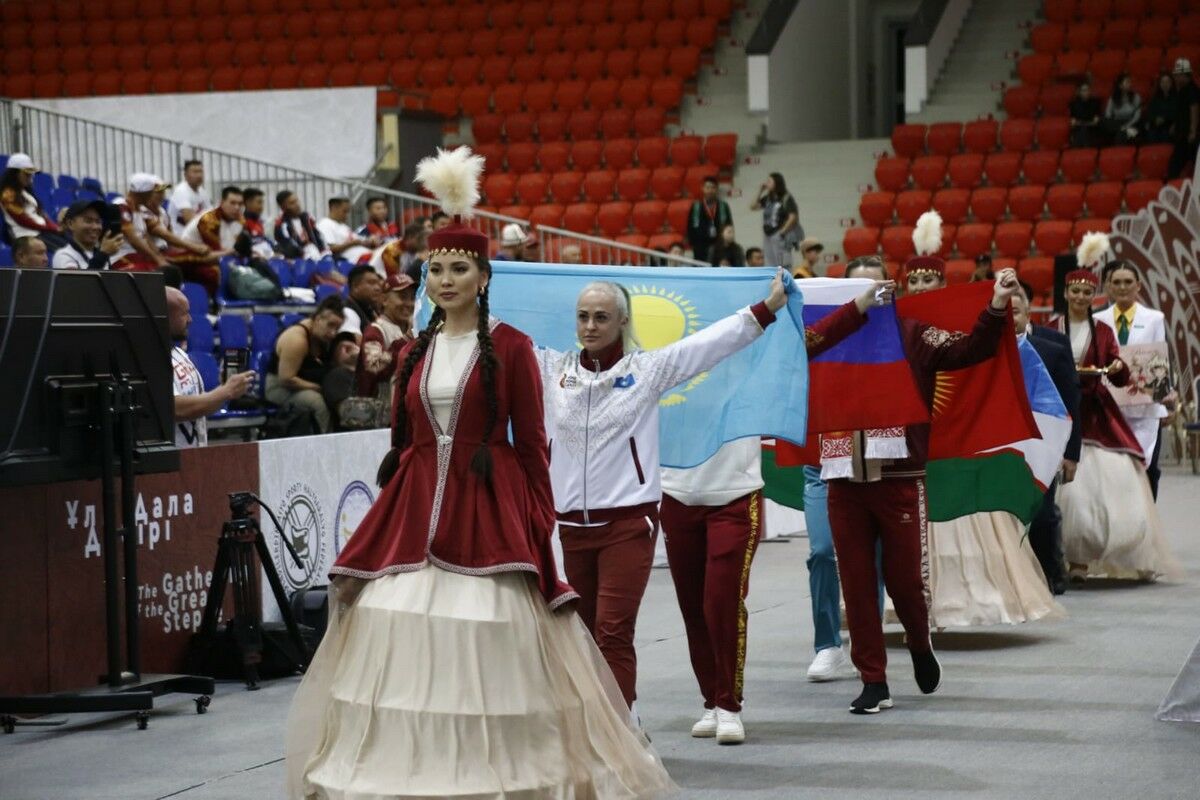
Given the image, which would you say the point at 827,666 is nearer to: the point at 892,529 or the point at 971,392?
the point at 892,529

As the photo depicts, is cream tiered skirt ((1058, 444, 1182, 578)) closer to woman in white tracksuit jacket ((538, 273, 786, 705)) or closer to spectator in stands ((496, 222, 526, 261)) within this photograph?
spectator in stands ((496, 222, 526, 261))

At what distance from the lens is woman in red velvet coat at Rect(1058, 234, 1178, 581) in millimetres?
10766

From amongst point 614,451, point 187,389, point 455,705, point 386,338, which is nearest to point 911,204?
point 386,338

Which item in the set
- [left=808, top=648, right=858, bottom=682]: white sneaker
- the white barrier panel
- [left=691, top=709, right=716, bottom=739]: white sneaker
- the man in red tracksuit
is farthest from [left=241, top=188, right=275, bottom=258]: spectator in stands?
[left=691, top=709, right=716, bottom=739]: white sneaker

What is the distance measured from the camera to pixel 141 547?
8.08 m

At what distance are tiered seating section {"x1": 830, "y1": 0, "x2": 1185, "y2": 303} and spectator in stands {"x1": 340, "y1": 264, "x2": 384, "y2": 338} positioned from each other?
9585 millimetres

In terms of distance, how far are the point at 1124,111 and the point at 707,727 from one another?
16.7m

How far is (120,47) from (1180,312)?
16383 mm

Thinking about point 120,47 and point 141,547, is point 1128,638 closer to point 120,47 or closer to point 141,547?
point 141,547

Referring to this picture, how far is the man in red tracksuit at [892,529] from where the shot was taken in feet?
23.5

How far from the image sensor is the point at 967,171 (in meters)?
22.5

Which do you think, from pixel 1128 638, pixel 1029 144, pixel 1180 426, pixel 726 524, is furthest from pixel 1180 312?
pixel 726 524

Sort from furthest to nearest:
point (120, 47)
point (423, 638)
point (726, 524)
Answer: point (120, 47) < point (726, 524) < point (423, 638)

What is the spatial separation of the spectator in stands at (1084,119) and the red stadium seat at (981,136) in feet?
3.59
